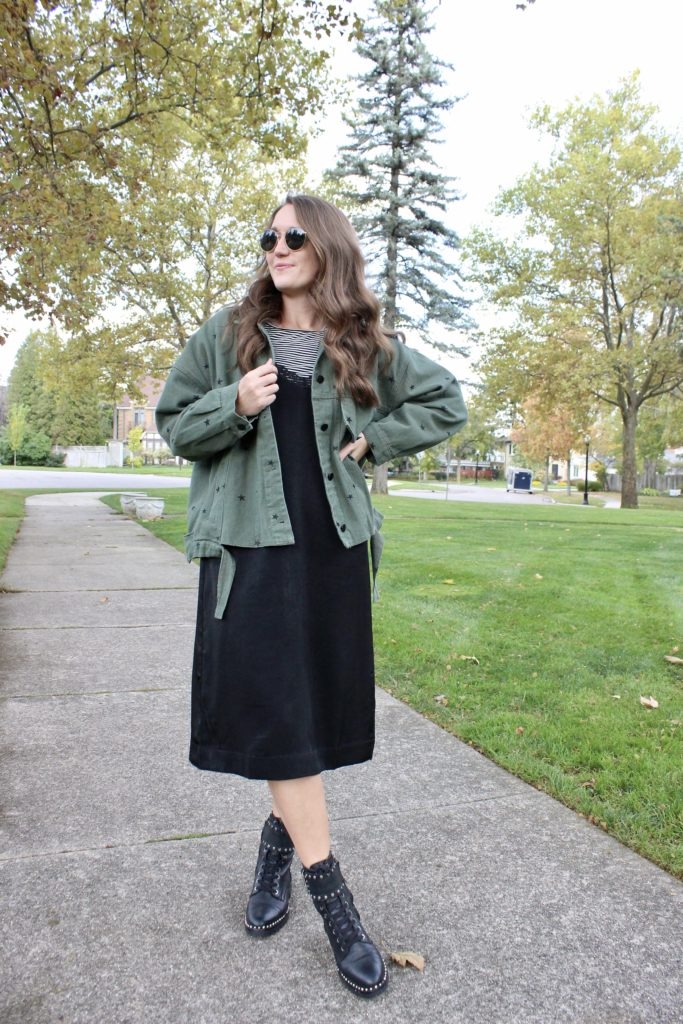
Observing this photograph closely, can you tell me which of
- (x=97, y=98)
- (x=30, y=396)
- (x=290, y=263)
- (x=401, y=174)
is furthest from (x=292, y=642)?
(x=30, y=396)

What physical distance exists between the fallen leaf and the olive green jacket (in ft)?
3.29

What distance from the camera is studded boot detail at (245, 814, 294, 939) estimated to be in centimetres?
220

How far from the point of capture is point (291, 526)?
82.4 inches

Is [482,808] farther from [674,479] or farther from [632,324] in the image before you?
[674,479]

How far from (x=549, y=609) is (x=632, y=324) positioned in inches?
954

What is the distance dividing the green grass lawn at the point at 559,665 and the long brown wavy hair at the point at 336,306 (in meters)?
1.86

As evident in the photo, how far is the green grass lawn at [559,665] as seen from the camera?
318cm

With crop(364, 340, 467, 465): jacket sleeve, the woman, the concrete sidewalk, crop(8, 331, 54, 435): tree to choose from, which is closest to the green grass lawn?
the concrete sidewalk

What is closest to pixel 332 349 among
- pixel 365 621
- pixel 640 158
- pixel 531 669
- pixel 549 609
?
pixel 365 621

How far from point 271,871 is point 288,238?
1.79 metres

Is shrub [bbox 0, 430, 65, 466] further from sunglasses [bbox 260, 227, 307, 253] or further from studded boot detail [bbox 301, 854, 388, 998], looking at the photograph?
studded boot detail [bbox 301, 854, 388, 998]

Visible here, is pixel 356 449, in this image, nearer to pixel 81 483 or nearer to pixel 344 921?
pixel 344 921

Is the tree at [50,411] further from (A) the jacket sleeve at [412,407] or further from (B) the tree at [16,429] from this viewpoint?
(A) the jacket sleeve at [412,407]

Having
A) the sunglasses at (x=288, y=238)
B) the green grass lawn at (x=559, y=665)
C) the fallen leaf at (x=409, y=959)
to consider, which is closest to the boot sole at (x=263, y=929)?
the fallen leaf at (x=409, y=959)
